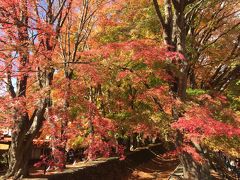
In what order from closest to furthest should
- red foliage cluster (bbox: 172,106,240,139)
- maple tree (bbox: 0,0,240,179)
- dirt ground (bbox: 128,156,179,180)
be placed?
red foliage cluster (bbox: 172,106,240,139) < maple tree (bbox: 0,0,240,179) < dirt ground (bbox: 128,156,179,180)

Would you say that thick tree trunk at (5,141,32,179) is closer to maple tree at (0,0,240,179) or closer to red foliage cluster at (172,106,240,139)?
maple tree at (0,0,240,179)

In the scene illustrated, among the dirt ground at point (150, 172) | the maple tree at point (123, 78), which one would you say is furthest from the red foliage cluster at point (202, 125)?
the dirt ground at point (150, 172)

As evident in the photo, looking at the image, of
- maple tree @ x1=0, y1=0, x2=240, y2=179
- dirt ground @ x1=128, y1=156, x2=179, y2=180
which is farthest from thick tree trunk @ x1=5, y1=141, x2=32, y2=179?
dirt ground @ x1=128, y1=156, x2=179, y2=180

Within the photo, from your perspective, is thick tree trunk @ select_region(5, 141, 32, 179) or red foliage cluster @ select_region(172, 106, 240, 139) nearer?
red foliage cluster @ select_region(172, 106, 240, 139)

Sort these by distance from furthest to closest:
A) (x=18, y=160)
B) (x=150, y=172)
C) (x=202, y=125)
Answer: (x=150, y=172), (x=18, y=160), (x=202, y=125)

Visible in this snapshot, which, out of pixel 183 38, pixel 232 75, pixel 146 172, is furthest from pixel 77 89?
pixel 146 172

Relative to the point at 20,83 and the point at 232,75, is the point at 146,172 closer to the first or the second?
the point at 232,75

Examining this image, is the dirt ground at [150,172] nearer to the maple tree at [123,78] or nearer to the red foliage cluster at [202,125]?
the maple tree at [123,78]

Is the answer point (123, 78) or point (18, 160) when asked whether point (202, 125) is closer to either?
point (123, 78)

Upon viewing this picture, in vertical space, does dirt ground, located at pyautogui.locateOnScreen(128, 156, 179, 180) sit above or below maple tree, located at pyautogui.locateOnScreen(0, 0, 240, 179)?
below

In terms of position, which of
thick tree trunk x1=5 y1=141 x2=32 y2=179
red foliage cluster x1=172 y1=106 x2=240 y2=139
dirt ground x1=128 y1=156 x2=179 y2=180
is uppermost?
red foliage cluster x1=172 y1=106 x2=240 y2=139

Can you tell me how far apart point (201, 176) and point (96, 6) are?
406 inches

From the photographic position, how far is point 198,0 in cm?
1111

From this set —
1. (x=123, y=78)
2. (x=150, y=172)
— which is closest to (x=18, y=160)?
A: (x=123, y=78)
